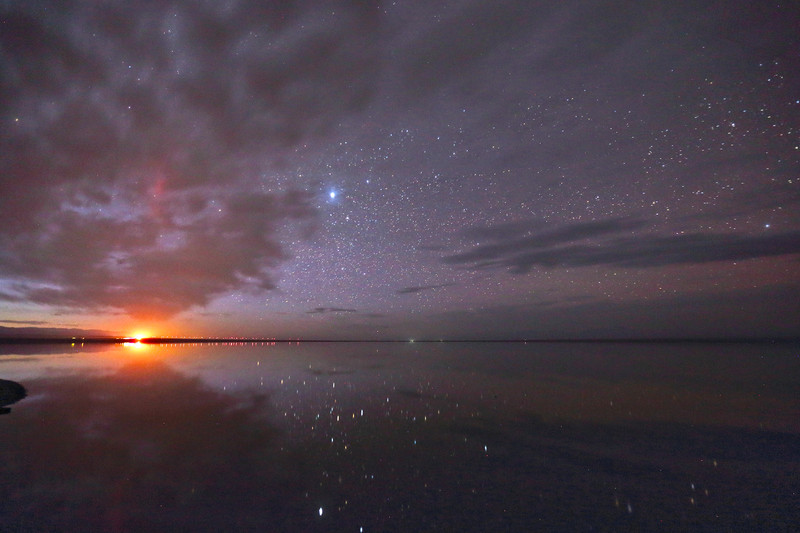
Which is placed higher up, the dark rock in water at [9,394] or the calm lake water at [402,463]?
the dark rock in water at [9,394]

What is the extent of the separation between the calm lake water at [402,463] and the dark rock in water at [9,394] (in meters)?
1.18

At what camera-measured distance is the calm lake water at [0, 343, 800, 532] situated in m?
7.61

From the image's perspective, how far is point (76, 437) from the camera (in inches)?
518

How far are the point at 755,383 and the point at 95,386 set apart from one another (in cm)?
4480

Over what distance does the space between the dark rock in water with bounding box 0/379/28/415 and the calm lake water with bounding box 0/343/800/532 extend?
3.87 feet

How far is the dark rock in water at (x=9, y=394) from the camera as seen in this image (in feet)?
58.9

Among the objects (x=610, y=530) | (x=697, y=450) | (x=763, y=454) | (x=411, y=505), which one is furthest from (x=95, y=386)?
(x=763, y=454)

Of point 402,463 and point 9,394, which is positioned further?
point 9,394

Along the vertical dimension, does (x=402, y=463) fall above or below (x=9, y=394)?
below

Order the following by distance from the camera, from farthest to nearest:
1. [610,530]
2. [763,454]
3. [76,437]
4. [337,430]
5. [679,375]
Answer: [679,375], [337,430], [76,437], [763,454], [610,530]

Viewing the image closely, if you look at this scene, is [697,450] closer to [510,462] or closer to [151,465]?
[510,462]

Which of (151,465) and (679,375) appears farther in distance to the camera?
(679,375)

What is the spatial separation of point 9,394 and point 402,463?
23.4 meters

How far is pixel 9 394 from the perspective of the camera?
67.0 feet
